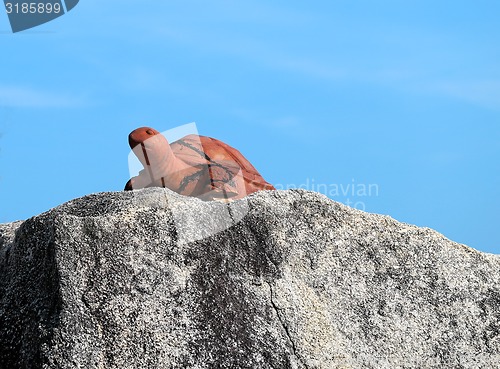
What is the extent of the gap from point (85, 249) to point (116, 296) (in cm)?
20

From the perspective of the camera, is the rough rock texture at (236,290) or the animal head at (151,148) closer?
the rough rock texture at (236,290)

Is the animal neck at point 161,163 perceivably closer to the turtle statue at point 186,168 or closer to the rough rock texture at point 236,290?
the turtle statue at point 186,168

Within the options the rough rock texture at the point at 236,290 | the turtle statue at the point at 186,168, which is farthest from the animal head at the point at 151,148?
the rough rock texture at the point at 236,290

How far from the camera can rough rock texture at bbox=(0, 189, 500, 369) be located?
251 centimetres

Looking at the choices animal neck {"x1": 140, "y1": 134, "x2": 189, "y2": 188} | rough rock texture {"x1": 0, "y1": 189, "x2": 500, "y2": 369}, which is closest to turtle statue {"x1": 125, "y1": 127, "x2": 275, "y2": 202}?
animal neck {"x1": 140, "y1": 134, "x2": 189, "y2": 188}

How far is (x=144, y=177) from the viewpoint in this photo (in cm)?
352

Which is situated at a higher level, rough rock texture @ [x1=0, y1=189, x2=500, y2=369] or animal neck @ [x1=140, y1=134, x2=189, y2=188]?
animal neck @ [x1=140, y1=134, x2=189, y2=188]

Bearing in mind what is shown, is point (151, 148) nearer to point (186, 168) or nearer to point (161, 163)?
point (161, 163)

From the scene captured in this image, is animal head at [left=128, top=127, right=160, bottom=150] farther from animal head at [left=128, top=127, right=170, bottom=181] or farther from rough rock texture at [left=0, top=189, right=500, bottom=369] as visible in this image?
rough rock texture at [left=0, top=189, right=500, bottom=369]

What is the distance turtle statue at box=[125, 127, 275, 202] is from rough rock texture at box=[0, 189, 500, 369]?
0.48 m

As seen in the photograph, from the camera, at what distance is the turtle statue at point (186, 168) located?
3.40 meters

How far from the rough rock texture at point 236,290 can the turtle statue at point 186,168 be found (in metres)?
0.48

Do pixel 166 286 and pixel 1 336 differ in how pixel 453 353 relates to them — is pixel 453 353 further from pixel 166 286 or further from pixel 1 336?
pixel 1 336

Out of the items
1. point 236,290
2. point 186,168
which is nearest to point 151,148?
point 186,168
